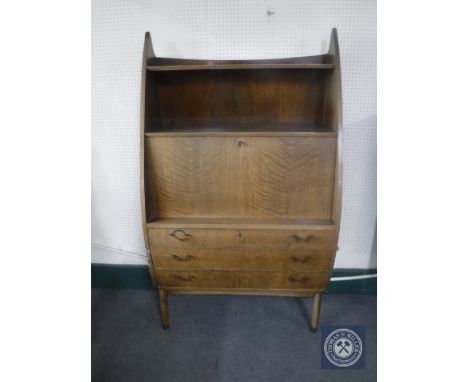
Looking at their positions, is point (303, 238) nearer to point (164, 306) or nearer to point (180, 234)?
point (180, 234)

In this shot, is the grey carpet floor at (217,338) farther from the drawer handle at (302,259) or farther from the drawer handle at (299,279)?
the drawer handle at (302,259)

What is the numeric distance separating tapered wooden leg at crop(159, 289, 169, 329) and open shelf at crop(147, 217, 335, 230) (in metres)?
0.41

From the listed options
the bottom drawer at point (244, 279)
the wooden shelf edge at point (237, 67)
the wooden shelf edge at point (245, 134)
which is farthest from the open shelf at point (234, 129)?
the bottom drawer at point (244, 279)

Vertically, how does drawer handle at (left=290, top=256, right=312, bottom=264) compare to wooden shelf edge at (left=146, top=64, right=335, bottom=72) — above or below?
below

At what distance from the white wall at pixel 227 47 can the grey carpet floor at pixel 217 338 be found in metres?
0.67

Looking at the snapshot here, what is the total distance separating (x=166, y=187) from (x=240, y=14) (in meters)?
0.97

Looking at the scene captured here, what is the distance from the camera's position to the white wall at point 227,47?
1473mm

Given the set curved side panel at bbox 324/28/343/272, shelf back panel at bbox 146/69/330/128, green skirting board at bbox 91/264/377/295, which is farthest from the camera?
green skirting board at bbox 91/264/377/295

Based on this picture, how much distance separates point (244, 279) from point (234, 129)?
2.41 ft

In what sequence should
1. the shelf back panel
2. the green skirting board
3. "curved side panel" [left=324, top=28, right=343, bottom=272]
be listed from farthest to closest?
1. the green skirting board
2. the shelf back panel
3. "curved side panel" [left=324, top=28, right=343, bottom=272]

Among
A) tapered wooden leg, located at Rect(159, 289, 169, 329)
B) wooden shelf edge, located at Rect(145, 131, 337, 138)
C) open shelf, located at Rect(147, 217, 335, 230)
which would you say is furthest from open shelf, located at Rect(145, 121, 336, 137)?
tapered wooden leg, located at Rect(159, 289, 169, 329)

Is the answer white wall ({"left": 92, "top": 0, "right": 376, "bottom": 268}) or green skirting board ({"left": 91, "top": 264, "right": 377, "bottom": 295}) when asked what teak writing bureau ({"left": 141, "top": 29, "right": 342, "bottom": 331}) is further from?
green skirting board ({"left": 91, "top": 264, "right": 377, "bottom": 295})

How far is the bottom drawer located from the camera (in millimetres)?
1380
